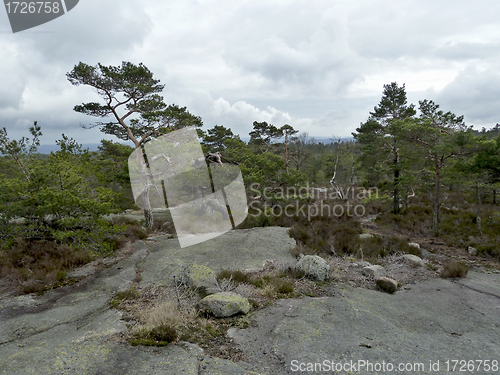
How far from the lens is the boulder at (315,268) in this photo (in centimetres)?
780

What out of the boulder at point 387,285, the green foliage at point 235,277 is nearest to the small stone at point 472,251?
the boulder at point 387,285

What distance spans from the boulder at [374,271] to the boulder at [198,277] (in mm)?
5231

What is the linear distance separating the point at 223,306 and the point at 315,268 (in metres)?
3.57

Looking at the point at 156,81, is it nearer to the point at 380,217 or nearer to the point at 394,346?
the point at 394,346

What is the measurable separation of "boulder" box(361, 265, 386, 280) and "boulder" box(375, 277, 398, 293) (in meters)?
0.53

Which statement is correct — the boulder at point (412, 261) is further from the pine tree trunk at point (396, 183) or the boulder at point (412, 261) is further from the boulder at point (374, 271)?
the pine tree trunk at point (396, 183)

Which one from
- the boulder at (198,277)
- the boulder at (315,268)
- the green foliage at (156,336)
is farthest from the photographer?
the boulder at (315,268)

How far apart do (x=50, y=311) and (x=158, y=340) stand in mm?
3266

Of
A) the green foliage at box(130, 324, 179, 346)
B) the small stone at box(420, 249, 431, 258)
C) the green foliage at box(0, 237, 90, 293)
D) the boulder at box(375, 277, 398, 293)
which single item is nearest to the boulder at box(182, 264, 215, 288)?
the green foliage at box(130, 324, 179, 346)

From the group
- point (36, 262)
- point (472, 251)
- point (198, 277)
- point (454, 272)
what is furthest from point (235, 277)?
point (472, 251)

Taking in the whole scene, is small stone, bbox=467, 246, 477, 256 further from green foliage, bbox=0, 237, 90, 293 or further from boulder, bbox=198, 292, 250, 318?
green foliage, bbox=0, 237, 90, 293

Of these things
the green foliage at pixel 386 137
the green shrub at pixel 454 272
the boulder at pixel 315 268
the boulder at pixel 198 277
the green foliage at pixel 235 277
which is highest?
the green foliage at pixel 386 137

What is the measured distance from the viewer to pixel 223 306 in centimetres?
557

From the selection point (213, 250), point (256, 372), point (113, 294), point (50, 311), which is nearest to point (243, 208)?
point (213, 250)
